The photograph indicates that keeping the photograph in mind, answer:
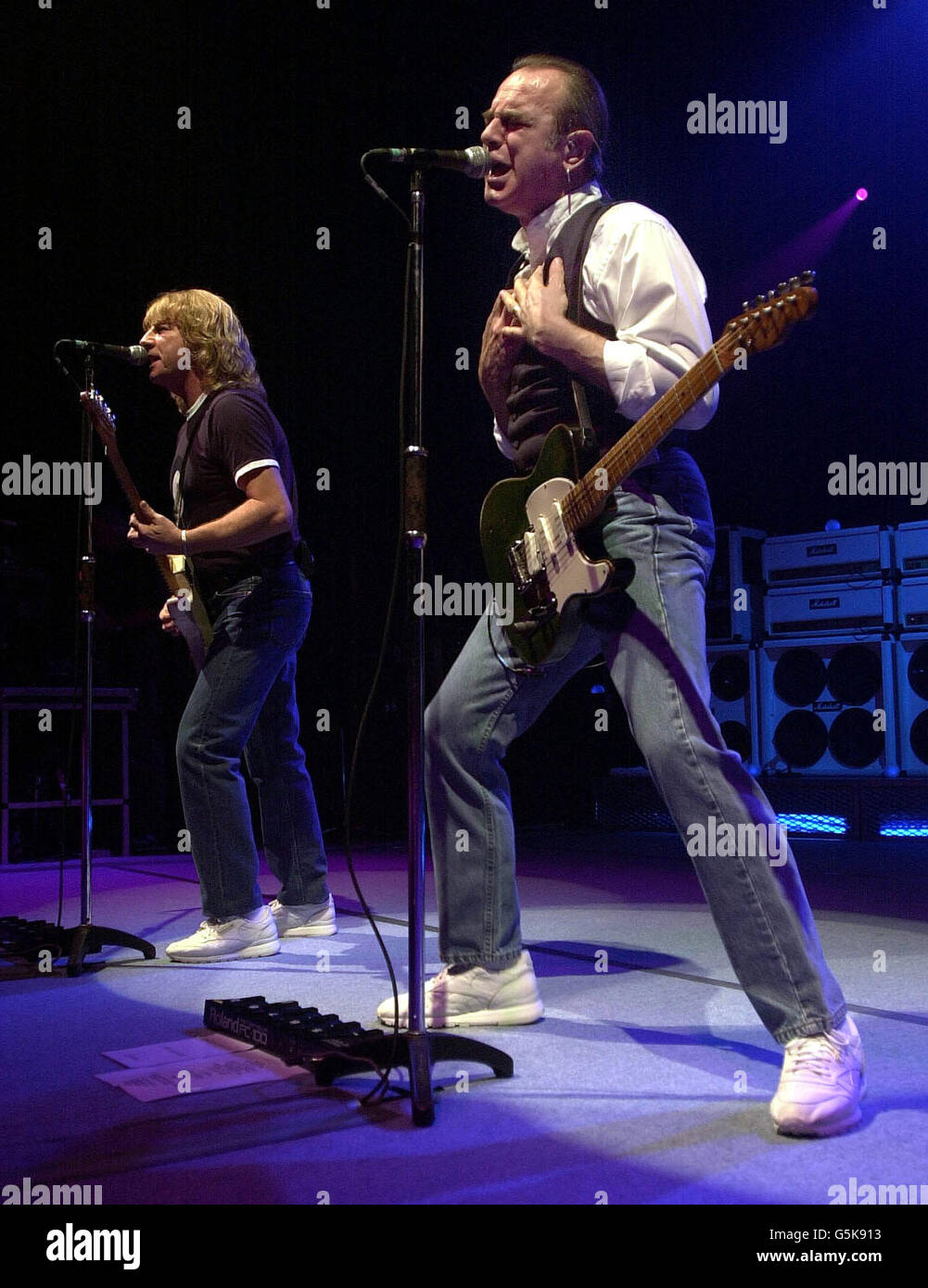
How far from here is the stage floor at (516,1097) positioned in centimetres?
163

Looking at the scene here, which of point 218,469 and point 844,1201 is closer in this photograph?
point 844,1201

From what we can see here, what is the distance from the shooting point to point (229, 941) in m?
3.48

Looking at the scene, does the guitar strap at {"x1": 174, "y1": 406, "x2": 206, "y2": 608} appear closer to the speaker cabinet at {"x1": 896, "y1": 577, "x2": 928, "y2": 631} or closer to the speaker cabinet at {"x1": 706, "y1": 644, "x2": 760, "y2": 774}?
the speaker cabinet at {"x1": 706, "y1": 644, "x2": 760, "y2": 774}

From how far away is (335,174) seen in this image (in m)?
6.47

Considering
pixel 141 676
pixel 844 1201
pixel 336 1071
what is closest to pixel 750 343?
pixel 844 1201

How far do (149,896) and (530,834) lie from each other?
335 centimetres

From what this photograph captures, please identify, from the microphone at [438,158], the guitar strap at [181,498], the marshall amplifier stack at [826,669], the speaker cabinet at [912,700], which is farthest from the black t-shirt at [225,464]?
the speaker cabinet at [912,700]

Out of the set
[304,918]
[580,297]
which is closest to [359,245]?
[304,918]

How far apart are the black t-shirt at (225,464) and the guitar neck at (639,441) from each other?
1.55 meters

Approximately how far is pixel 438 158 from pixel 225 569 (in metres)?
1.76

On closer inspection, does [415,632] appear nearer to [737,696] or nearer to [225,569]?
[225,569]

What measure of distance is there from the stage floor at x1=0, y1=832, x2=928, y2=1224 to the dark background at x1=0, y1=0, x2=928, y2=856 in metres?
3.71
